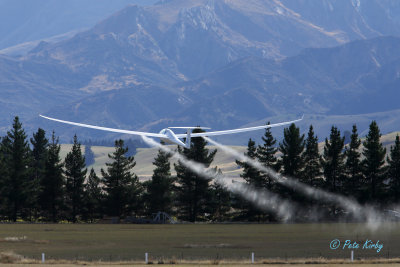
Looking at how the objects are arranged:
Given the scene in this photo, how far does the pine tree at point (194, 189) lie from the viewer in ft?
589

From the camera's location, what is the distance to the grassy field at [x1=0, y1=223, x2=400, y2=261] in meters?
100

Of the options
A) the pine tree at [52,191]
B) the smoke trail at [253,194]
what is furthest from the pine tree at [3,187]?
the smoke trail at [253,194]

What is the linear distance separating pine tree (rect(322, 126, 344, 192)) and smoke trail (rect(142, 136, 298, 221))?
1080cm

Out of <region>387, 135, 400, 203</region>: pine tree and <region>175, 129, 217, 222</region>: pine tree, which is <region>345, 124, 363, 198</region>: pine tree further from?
<region>175, 129, 217, 222</region>: pine tree

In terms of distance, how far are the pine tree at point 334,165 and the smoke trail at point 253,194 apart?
10801mm

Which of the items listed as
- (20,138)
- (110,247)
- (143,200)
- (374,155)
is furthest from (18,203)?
(374,155)

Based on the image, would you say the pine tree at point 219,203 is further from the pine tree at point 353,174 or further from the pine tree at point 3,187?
the pine tree at point 3,187

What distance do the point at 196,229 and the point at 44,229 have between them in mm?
29397

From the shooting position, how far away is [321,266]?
285 feet

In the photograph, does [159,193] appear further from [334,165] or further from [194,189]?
[334,165]

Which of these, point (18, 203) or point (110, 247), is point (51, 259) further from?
point (18, 203)

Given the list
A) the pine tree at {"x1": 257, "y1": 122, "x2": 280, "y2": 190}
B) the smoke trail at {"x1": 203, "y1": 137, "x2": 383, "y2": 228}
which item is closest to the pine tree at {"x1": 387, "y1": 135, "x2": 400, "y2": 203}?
the smoke trail at {"x1": 203, "y1": 137, "x2": 383, "y2": 228}

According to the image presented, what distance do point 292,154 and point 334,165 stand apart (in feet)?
32.6

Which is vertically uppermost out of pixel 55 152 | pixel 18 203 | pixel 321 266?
pixel 55 152
